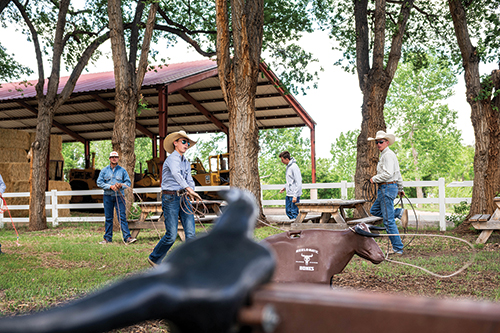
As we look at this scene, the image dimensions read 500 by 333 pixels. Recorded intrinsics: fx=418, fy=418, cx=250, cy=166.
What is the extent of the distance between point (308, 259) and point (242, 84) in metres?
7.73

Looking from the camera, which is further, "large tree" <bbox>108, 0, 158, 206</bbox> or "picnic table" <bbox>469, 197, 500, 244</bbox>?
"large tree" <bbox>108, 0, 158, 206</bbox>

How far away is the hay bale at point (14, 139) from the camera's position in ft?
61.6

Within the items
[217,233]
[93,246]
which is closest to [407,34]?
[93,246]

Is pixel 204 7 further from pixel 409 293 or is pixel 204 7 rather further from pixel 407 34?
pixel 409 293

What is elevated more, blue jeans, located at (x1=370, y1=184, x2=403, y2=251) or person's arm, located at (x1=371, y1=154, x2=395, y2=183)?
person's arm, located at (x1=371, y1=154, x2=395, y2=183)

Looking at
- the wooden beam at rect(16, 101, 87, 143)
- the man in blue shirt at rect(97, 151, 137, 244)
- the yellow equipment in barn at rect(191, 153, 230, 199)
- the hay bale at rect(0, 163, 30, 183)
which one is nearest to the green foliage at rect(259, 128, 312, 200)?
the wooden beam at rect(16, 101, 87, 143)

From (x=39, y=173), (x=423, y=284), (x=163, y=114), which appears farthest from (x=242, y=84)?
(x=163, y=114)

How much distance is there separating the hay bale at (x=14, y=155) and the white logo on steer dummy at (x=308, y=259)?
19282mm

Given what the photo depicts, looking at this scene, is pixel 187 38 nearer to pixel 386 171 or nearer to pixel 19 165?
pixel 386 171

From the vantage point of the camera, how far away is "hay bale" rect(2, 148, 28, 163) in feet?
61.3

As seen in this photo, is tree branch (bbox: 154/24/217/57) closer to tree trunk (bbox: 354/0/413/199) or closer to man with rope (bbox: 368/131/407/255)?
tree trunk (bbox: 354/0/413/199)

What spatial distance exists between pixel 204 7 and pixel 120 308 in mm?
14982

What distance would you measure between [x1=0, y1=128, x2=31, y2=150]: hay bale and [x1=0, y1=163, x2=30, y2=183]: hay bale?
1529 mm

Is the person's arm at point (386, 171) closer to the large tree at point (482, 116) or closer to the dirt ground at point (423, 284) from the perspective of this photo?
the dirt ground at point (423, 284)
